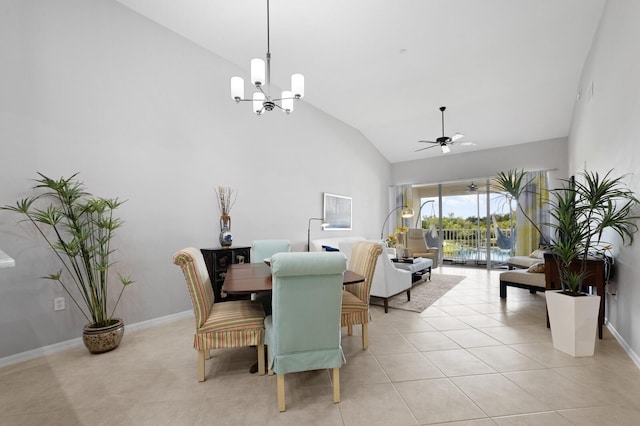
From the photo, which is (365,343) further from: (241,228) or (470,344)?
(241,228)

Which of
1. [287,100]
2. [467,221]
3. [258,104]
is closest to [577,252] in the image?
[287,100]

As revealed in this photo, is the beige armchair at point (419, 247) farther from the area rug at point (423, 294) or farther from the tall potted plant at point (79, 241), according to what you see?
the tall potted plant at point (79, 241)

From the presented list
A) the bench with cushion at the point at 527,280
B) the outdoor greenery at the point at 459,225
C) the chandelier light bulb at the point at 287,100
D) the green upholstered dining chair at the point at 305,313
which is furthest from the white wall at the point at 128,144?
the outdoor greenery at the point at 459,225

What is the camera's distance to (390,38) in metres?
3.65

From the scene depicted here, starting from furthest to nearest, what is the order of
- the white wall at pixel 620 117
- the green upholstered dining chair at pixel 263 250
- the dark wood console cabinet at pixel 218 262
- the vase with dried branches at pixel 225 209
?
the vase with dried branches at pixel 225 209
the dark wood console cabinet at pixel 218 262
the green upholstered dining chair at pixel 263 250
the white wall at pixel 620 117

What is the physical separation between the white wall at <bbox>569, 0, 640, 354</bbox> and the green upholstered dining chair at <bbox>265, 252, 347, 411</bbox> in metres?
2.44

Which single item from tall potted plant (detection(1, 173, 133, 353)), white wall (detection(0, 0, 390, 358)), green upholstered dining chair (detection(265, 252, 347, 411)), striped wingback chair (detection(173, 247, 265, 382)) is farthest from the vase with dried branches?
green upholstered dining chair (detection(265, 252, 347, 411))

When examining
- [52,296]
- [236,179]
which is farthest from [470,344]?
[52,296]

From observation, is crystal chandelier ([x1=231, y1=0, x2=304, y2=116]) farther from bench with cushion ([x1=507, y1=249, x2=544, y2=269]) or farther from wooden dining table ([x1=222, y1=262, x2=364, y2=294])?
bench with cushion ([x1=507, y1=249, x2=544, y2=269])

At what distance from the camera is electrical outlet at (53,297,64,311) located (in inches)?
103

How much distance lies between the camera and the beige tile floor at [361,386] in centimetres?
168

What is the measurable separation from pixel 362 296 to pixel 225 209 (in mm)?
2285

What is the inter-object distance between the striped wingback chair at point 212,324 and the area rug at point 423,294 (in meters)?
2.35

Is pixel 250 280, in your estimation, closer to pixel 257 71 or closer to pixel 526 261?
pixel 257 71
